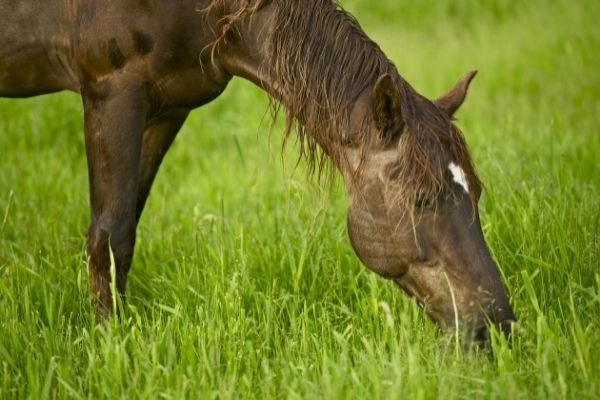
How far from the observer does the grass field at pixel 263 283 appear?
3133mm

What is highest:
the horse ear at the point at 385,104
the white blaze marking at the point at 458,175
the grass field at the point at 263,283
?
the horse ear at the point at 385,104

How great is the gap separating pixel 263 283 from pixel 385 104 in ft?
4.11

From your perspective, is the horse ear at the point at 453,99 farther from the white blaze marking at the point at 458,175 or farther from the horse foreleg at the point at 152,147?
the horse foreleg at the point at 152,147

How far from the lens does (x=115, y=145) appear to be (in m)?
3.71

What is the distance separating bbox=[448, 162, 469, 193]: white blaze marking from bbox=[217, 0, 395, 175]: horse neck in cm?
38

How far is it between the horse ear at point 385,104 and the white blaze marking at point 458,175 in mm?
258

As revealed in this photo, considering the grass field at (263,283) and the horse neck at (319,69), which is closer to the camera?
the grass field at (263,283)

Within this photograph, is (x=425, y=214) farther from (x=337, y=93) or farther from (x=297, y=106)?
(x=297, y=106)

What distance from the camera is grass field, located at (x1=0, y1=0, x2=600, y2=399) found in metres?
3.13

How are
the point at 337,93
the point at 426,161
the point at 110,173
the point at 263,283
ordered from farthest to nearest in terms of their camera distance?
the point at 263,283, the point at 110,173, the point at 337,93, the point at 426,161

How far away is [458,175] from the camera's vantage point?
3291mm

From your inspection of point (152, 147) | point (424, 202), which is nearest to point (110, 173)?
point (152, 147)

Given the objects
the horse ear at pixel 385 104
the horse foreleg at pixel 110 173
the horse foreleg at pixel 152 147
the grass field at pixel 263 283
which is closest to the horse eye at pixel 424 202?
the horse ear at pixel 385 104

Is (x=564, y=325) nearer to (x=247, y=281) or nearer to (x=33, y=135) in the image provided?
(x=247, y=281)
